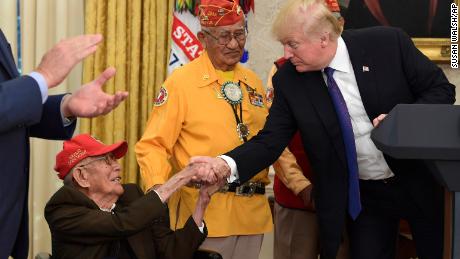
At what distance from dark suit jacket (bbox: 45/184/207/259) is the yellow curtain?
62.5 inches

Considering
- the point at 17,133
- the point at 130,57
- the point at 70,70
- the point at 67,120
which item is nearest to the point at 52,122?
the point at 67,120

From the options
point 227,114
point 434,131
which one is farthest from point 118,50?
point 434,131

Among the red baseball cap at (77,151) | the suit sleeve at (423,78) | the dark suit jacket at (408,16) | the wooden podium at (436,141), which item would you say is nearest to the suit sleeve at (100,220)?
the red baseball cap at (77,151)

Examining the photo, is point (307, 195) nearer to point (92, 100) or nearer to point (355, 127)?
point (355, 127)

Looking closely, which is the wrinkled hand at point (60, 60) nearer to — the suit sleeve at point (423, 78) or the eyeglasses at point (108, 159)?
the eyeglasses at point (108, 159)

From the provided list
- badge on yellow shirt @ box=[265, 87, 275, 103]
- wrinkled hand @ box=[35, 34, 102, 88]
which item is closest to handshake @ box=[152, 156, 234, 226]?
badge on yellow shirt @ box=[265, 87, 275, 103]

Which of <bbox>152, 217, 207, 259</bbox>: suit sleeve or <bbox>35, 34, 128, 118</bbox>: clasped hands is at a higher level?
<bbox>35, 34, 128, 118</bbox>: clasped hands

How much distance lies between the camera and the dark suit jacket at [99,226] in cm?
274

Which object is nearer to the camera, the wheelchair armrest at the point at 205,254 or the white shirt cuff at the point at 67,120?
the white shirt cuff at the point at 67,120

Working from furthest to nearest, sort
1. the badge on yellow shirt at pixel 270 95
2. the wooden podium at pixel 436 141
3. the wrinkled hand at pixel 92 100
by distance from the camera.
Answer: the badge on yellow shirt at pixel 270 95
the wrinkled hand at pixel 92 100
the wooden podium at pixel 436 141

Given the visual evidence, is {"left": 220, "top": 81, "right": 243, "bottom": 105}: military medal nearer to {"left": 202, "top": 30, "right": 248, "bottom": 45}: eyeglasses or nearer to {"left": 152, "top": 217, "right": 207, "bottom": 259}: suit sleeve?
{"left": 202, "top": 30, "right": 248, "bottom": 45}: eyeglasses

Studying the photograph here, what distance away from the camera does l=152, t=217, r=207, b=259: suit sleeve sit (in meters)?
2.89

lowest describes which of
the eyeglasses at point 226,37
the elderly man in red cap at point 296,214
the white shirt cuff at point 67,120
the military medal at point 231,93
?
the elderly man in red cap at point 296,214

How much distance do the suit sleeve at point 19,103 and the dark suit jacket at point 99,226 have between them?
949mm
